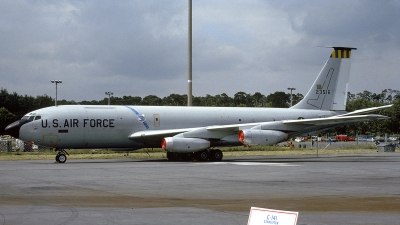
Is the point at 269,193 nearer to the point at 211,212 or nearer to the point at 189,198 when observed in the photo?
the point at 189,198

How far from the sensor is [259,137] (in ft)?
117

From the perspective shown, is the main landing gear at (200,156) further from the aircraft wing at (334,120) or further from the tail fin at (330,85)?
the tail fin at (330,85)

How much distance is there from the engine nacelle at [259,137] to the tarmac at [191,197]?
1068 centimetres

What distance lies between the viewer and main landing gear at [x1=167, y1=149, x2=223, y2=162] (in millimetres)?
37719

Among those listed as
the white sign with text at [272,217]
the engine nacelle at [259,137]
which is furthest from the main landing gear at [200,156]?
the white sign with text at [272,217]

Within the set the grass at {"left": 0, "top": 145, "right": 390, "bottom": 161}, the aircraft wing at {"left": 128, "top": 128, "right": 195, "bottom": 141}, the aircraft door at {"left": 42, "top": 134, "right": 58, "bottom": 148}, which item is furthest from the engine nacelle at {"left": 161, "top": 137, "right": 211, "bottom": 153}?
the grass at {"left": 0, "top": 145, "right": 390, "bottom": 161}

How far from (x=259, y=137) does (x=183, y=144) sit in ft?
15.5

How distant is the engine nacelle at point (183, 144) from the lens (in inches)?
1385

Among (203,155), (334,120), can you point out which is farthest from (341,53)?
(203,155)

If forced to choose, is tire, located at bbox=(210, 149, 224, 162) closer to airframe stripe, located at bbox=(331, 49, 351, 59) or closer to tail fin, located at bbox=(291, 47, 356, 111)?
tail fin, located at bbox=(291, 47, 356, 111)

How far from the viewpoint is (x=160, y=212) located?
509 inches

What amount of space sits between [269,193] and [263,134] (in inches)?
742

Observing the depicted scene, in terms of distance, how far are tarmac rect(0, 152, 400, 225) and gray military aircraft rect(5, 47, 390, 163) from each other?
10.1 meters

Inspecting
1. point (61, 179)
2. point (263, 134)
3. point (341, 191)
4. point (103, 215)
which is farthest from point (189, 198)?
point (263, 134)
